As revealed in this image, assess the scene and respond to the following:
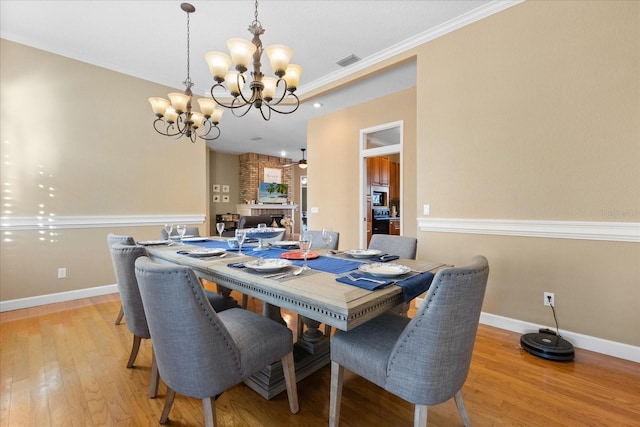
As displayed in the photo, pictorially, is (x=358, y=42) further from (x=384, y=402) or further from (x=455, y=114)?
(x=384, y=402)

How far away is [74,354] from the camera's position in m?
2.07

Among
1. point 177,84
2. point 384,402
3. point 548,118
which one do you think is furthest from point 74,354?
point 548,118

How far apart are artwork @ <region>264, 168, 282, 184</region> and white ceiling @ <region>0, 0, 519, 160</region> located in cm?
546

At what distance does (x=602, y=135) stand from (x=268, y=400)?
2.93 m

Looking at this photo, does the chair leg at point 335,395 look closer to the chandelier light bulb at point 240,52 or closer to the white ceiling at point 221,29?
the chandelier light bulb at point 240,52

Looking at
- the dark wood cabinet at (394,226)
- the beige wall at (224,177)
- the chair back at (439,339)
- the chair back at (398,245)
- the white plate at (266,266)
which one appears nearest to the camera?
the chair back at (439,339)

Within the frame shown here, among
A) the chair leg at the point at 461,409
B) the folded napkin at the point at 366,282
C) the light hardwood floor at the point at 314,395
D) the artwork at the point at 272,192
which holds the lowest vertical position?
the light hardwood floor at the point at 314,395

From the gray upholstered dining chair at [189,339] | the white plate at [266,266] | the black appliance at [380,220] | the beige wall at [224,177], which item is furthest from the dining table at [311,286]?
the beige wall at [224,177]

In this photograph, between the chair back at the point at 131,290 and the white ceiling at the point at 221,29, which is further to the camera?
the white ceiling at the point at 221,29

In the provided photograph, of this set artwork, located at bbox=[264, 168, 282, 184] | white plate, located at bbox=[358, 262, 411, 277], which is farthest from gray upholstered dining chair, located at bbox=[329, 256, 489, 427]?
artwork, located at bbox=[264, 168, 282, 184]

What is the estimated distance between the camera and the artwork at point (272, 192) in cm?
905

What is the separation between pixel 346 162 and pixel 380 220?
1329mm

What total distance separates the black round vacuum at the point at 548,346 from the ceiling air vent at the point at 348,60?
332 centimetres

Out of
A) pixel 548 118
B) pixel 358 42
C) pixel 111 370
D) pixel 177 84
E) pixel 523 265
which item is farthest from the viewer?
pixel 177 84
